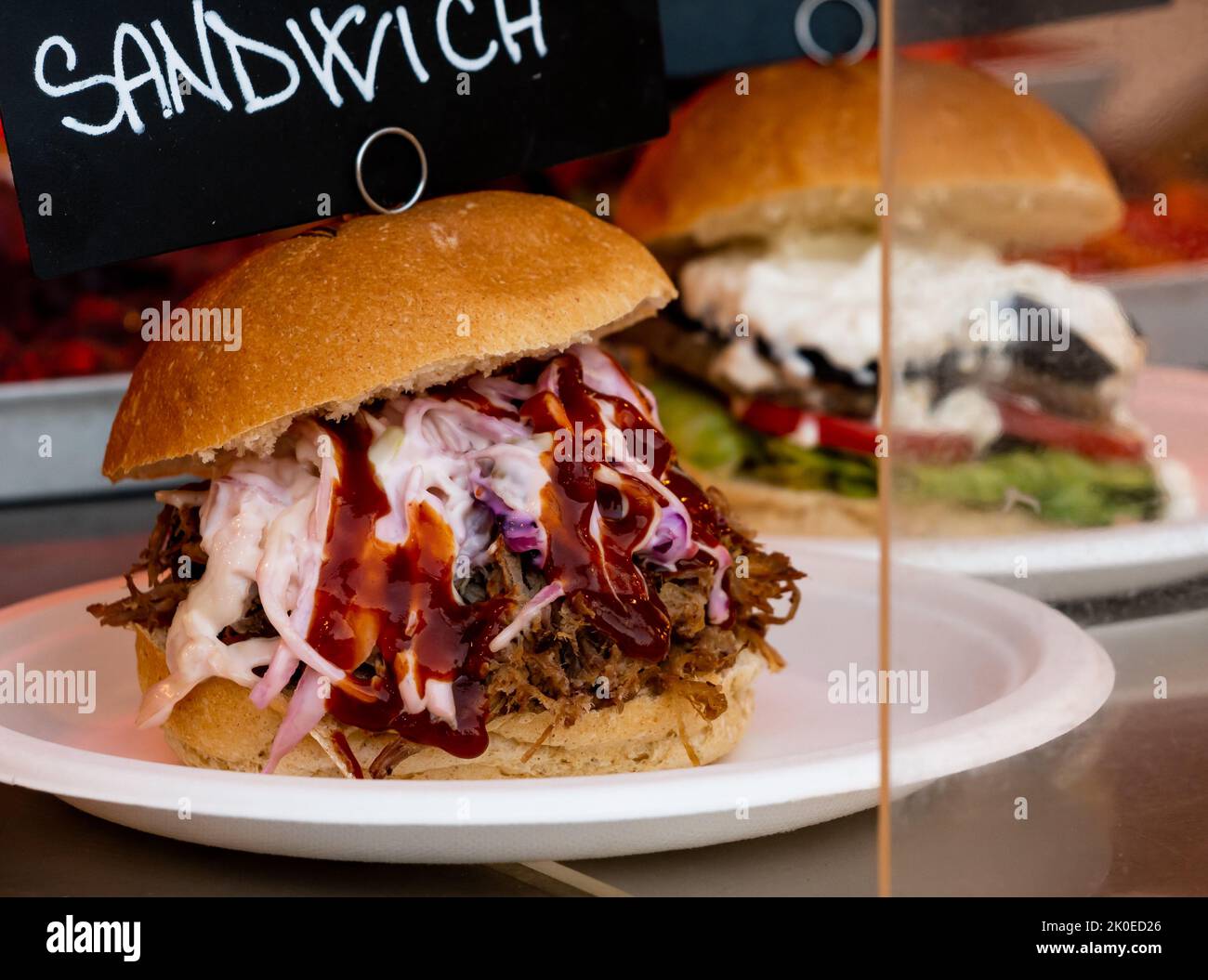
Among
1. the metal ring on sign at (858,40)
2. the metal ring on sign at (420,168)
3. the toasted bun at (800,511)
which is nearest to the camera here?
the metal ring on sign at (420,168)

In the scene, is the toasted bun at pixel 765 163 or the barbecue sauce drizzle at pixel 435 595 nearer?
the barbecue sauce drizzle at pixel 435 595

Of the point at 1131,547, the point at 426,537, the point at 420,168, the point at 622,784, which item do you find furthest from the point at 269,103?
the point at 1131,547

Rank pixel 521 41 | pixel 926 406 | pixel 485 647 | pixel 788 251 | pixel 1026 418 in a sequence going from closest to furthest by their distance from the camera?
1. pixel 926 406
2. pixel 1026 418
3. pixel 485 647
4. pixel 521 41
5. pixel 788 251

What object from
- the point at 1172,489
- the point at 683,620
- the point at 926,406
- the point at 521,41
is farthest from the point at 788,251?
the point at 926,406

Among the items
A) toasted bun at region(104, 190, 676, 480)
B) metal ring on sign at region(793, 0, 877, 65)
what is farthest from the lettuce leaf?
metal ring on sign at region(793, 0, 877, 65)

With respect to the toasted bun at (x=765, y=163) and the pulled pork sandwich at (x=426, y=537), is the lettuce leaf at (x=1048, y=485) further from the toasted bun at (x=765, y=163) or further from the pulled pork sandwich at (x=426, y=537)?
the toasted bun at (x=765, y=163)

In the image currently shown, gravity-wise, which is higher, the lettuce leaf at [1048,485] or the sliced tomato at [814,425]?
the sliced tomato at [814,425]

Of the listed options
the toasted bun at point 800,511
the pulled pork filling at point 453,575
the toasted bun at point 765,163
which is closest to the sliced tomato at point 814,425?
the toasted bun at point 800,511

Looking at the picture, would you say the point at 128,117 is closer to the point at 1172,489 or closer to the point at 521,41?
the point at 521,41

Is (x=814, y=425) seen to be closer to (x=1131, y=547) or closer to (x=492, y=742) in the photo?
(x=492, y=742)
